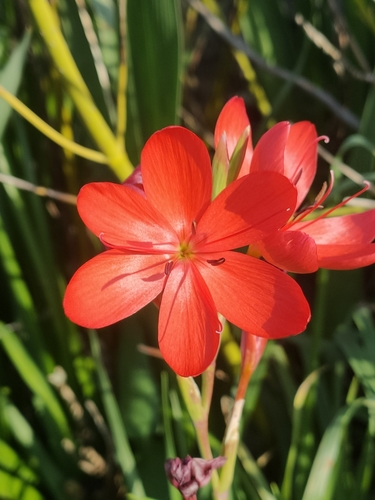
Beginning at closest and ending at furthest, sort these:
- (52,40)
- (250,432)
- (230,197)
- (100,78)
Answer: (230,197) < (52,40) < (100,78) < (250,432)

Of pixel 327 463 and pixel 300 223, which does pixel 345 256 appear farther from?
pixel 327 463

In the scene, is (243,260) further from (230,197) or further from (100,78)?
(100,78)

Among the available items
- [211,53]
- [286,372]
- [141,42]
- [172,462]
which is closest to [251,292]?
[172,462]

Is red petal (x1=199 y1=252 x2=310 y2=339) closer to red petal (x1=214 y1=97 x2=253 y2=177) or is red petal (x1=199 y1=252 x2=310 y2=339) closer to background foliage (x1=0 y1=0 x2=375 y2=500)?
red petal (x1=214 y1=97 x2=253 y2=177)

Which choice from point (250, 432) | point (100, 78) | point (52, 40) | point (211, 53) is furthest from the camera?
point (211, 53)

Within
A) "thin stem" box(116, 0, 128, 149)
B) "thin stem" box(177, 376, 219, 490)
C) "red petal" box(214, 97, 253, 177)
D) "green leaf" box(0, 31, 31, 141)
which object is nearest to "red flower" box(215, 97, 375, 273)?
"red petal" box(214, 97, 253, 177)

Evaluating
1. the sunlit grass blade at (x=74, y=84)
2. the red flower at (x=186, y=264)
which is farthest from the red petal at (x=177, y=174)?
the sunlit grass blade at (x=74, y=84)

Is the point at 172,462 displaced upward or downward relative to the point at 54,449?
downward
